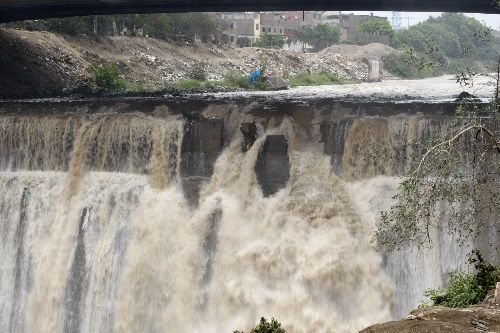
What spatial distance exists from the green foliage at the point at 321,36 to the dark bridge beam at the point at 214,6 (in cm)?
5654

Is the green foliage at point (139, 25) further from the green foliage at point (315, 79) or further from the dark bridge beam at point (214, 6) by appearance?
the dark bridge beam at point (214, 6)

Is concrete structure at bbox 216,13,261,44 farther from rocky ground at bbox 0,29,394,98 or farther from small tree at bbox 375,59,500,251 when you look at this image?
small tree at bbox 375,59,500,251

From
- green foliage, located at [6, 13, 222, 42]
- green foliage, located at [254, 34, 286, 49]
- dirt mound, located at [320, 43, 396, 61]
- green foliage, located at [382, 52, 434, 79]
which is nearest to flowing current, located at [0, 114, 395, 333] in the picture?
green foliage, located at [6, 13, 222, 42]

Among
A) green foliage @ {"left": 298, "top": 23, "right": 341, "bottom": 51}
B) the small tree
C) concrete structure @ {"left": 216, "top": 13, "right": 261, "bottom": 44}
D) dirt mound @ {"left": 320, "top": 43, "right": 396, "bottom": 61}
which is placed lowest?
the small tree

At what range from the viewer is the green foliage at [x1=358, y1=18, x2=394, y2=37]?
85.2m

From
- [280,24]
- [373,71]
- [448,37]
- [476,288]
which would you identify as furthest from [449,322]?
[448,37]

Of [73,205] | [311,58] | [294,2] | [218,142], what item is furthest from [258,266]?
[311,58]

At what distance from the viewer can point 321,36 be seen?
272ft

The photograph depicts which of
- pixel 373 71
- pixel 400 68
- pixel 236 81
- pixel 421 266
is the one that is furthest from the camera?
pixel 400 68

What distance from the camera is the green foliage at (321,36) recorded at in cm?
8275

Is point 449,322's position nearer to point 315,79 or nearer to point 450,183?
point 450,183

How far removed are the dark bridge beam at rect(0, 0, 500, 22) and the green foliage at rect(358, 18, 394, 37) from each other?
61.1 meters

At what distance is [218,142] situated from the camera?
19281mm

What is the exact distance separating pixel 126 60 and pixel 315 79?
40.5ft
